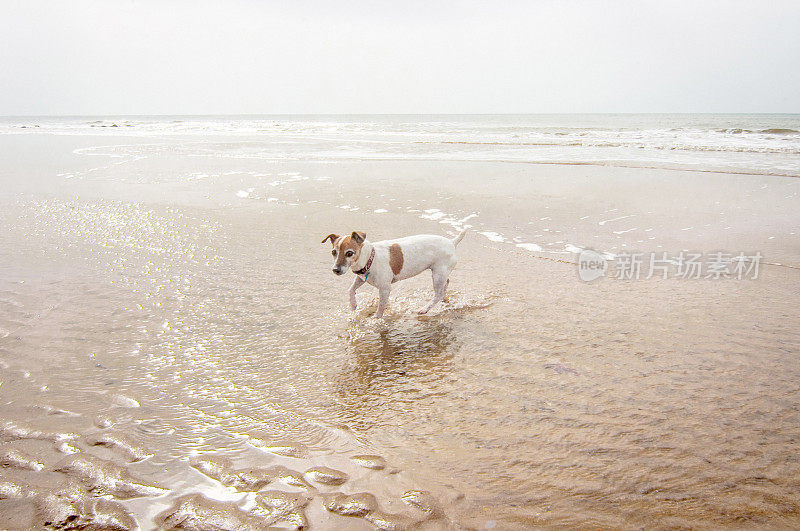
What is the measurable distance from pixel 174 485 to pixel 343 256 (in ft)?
8.63

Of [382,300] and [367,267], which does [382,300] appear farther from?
[367,267]

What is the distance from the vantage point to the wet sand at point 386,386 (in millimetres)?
2469

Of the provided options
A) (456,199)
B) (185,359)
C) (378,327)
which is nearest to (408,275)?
(378,327)

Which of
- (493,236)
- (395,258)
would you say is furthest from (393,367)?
(493,236)

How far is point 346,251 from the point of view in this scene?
4.72 metres

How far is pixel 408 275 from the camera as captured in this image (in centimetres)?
553

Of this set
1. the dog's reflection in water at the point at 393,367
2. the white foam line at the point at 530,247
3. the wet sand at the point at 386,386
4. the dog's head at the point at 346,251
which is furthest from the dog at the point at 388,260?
the white foam line at the point at 530,247

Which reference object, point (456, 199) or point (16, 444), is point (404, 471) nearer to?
point (16, 444)

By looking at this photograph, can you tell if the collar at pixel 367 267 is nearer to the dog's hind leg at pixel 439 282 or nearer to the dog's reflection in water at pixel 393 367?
the dog's reflection in water at pixel 393 367

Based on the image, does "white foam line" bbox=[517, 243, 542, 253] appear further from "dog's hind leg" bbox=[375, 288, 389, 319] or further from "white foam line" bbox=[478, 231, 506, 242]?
"dog's hind leg" bbox=[375, 288, 389, 319]

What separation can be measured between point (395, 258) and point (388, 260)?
10 centimetres

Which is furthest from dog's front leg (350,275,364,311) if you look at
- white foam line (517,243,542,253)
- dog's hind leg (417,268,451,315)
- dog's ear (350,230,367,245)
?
white foam line (517,243,542,253)

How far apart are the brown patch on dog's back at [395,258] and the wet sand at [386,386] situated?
0.56m

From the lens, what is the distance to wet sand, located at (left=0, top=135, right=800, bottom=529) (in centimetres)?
247
